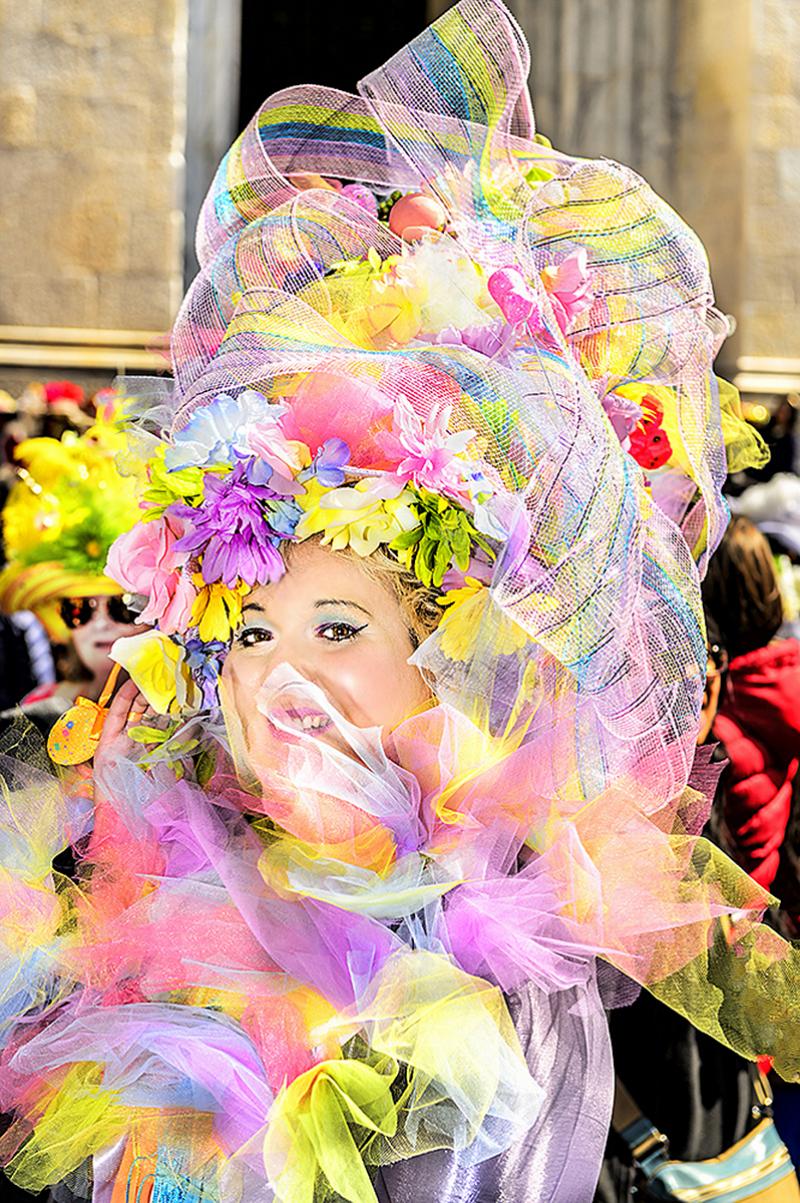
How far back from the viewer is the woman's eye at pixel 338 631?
1.46m

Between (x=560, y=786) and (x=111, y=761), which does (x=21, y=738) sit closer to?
(x=111, y=761)

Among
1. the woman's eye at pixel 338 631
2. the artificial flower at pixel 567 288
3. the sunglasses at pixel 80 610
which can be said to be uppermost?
the artificial flower at pixel 567 288

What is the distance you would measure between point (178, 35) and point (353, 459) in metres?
4.26

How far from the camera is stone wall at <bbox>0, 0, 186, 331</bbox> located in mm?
5086

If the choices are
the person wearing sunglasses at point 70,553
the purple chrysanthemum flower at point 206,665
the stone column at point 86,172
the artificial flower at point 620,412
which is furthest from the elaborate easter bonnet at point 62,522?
the stone column at point 86,172

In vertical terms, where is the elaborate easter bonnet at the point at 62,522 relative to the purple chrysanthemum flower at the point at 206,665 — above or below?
below

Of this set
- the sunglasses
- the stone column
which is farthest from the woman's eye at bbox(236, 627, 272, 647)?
the stone column

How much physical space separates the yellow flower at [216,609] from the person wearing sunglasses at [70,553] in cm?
135

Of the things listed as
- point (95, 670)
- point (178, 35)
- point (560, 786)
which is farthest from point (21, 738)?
point (178, 35)

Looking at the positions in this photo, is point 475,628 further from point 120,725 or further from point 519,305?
point 120,725

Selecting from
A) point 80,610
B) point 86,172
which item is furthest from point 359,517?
point 86,172

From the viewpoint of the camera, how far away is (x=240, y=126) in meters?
6.76

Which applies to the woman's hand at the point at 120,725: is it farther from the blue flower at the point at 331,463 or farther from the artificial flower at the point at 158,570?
the blue flower at the point at 331,463

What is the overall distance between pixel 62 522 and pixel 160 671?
1584mm
